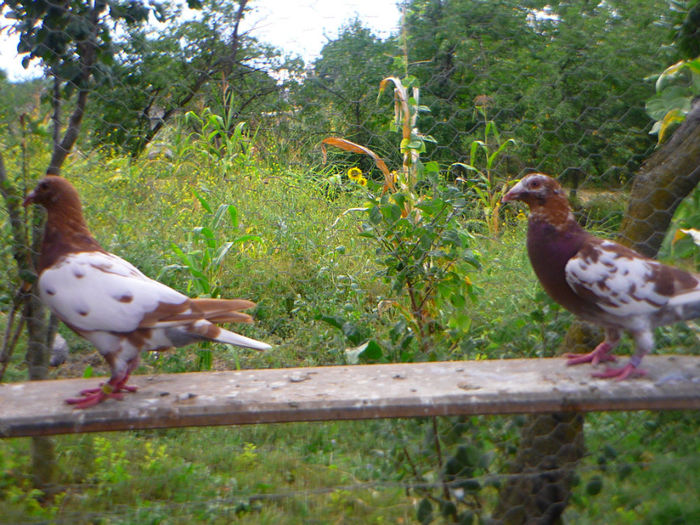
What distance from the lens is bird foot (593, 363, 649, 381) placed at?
168cm

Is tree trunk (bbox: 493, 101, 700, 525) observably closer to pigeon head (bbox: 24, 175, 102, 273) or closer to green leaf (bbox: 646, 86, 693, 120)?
green leaf (bbox: 646, 86, 693, 120)

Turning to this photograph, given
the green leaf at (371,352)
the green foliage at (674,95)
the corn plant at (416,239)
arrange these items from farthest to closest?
the corn plant at (416,239)
the green leaf at (371,352)
the green foliage at (674,95)

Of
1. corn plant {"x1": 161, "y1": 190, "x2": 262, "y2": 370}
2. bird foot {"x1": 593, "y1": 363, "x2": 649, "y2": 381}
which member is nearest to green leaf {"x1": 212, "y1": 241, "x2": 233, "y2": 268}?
corn plant {"x1": 161, "y1": 190, "x2": 262, "y2": 370}

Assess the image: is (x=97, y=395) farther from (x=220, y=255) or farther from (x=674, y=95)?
(x=674, y=95)

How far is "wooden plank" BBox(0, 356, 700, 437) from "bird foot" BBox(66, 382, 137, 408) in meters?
0.02

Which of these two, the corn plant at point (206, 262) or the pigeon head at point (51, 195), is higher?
the pigeon head at point (51, 195)

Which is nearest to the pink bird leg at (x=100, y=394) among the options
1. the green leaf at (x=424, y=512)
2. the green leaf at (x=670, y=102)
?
the green leaf at (x=424, y=512)

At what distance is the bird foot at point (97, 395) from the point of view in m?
1.60

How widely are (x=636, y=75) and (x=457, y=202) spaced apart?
0.83 m

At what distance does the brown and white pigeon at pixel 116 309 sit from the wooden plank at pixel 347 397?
91 millimetres

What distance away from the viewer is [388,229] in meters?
2.38

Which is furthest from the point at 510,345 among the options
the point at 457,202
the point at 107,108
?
the point at 107,108

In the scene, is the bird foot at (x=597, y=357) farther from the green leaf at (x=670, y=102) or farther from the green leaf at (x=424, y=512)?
the green leaf at (x=670, y=102)

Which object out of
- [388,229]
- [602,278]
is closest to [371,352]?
[388,229]
